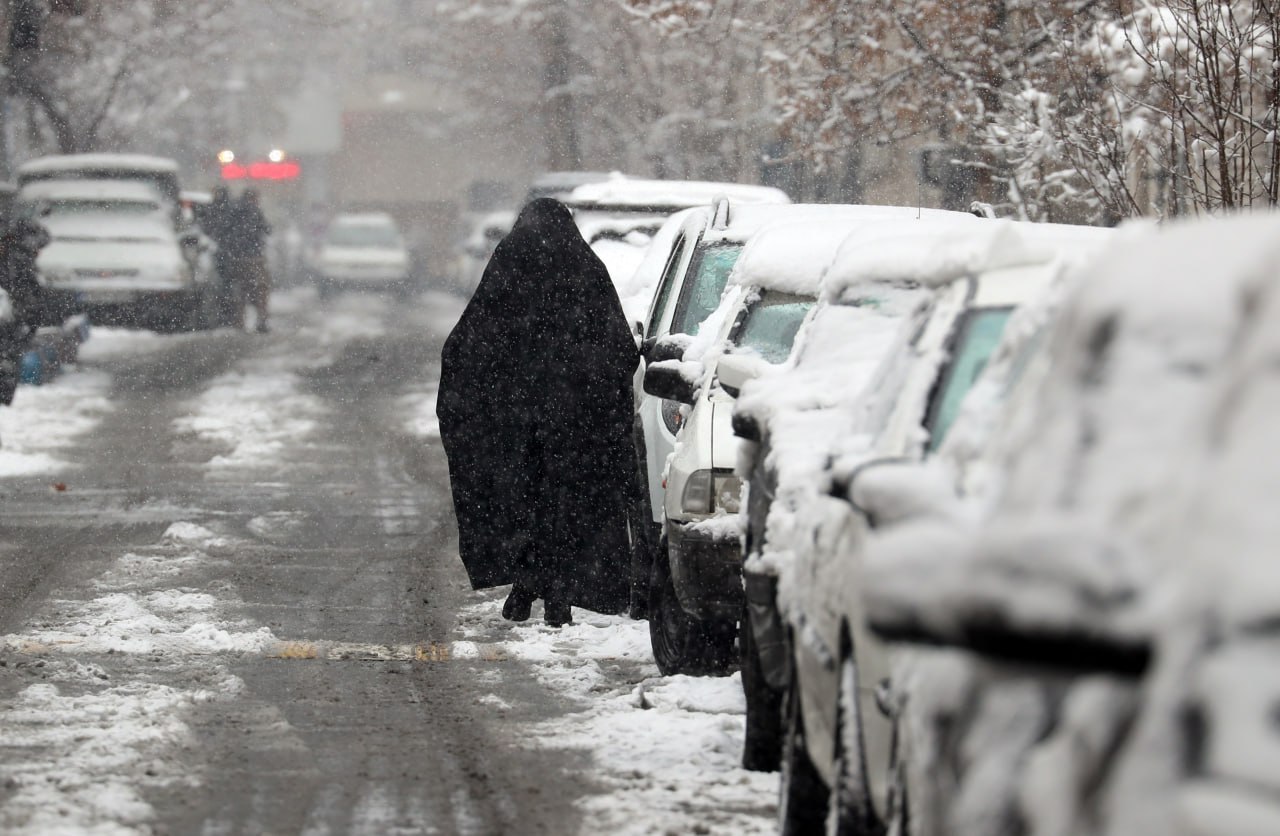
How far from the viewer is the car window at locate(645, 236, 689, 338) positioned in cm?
974

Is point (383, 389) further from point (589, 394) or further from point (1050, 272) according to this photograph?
point (1050, 272)

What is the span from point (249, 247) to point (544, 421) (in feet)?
62.4

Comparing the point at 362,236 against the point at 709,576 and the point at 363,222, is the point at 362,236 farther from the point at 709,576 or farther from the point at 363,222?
the point at 709,576

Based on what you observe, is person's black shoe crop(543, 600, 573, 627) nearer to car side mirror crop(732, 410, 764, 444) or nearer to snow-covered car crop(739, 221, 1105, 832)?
A: car side mirror crop(732, 410, 764, 444)

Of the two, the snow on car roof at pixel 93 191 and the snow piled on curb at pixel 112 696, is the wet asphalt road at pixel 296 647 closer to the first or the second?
the snow piled on curb at pixel 112 696

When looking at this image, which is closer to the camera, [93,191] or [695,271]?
[695,271]

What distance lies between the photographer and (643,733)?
6461 mm

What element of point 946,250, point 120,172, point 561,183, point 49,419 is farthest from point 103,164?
point 946,250

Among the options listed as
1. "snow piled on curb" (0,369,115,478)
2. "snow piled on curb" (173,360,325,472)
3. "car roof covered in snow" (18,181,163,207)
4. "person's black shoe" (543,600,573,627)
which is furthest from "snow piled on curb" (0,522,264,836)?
"car roof covered in snow" (18,181,163,207)

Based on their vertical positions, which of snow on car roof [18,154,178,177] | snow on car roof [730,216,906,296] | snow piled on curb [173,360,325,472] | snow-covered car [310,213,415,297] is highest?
snow on car roof [18,154,178,177]

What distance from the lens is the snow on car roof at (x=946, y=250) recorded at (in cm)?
445

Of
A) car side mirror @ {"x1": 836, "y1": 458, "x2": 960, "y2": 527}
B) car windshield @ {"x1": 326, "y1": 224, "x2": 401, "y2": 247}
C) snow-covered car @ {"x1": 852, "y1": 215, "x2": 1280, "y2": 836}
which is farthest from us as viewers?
car windshield @ {"x1": 326, "y1": 224, "x2": 401, "y2": 247}

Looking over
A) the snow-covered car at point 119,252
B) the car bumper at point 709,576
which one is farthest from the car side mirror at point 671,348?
the snow-covered car at point 119,252

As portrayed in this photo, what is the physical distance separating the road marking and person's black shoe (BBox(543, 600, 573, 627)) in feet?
1.99
